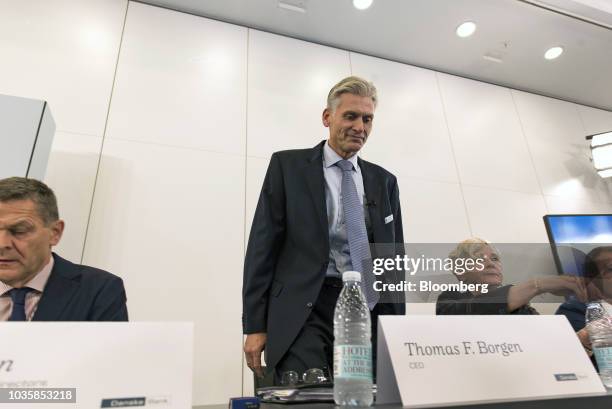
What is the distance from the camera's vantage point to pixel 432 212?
9.45 ft

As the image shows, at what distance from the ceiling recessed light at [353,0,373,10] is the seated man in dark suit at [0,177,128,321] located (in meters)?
2.43

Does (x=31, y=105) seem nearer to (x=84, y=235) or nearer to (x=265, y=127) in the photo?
(x=84, y=235)

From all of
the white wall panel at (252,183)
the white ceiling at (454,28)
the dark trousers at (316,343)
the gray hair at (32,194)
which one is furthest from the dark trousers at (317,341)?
the white ceiling at (454,28)

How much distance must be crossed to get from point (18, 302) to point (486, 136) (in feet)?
11.0

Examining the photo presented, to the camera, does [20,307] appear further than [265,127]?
No

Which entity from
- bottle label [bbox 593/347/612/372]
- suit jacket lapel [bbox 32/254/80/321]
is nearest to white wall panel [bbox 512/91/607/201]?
bottle label [bbox 593/347/612/372]

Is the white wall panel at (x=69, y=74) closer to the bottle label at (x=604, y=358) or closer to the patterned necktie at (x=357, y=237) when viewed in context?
the patterned necktie at (x=357, y=237)

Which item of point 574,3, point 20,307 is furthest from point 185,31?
point 574,3

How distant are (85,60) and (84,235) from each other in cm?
113

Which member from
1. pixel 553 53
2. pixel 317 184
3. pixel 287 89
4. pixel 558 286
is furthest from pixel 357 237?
pixel 553 53

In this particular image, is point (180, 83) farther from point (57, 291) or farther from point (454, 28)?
point (454, 28)

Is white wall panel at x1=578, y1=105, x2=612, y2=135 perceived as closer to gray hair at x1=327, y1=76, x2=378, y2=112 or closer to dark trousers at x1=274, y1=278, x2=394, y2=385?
gray hair at x1=327, y1=76, x2=378, y2=112

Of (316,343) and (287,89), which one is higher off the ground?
(287,89)

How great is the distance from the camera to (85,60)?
2.48 metres
